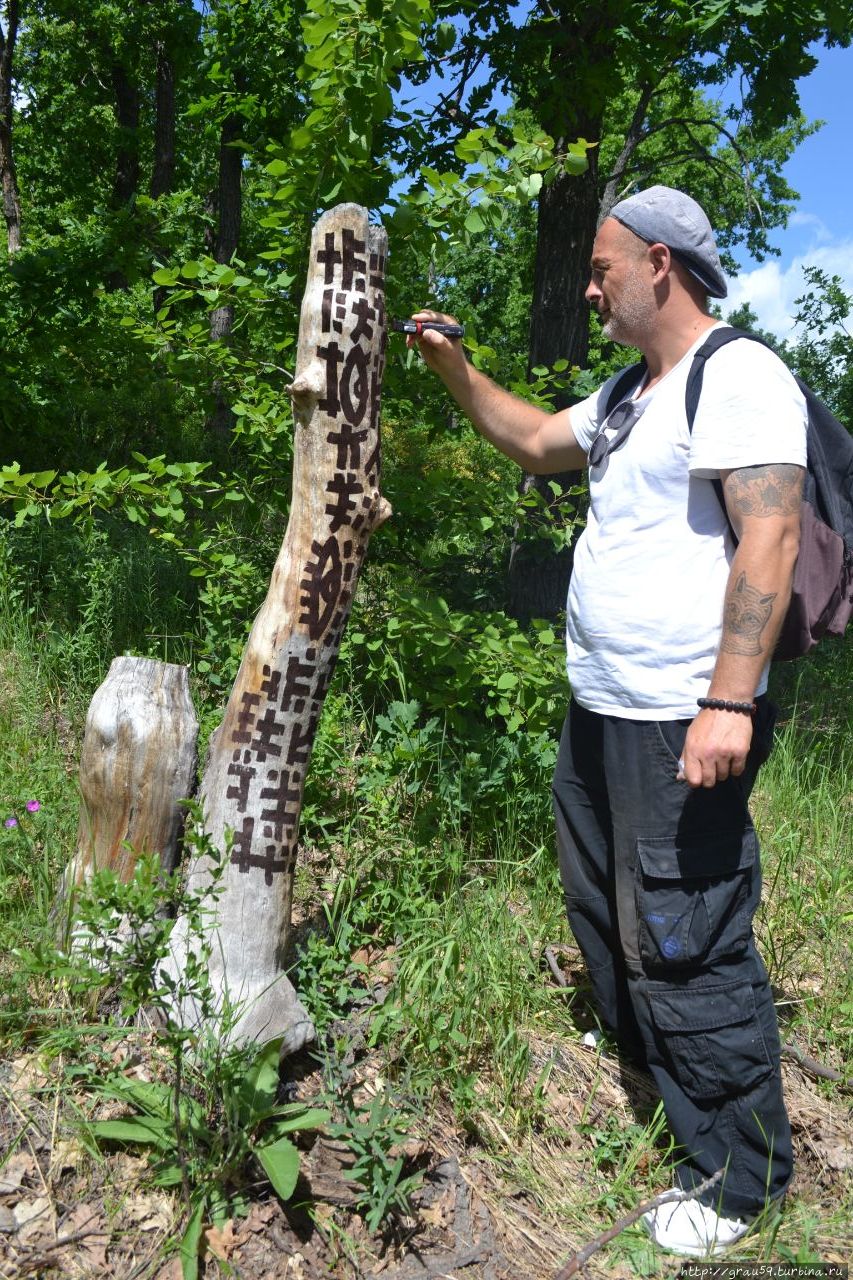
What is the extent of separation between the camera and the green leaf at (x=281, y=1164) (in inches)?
79.0

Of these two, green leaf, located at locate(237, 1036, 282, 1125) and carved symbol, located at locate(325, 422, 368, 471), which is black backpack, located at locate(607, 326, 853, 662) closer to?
carved symbol, located at locate(325, 422, 368, 471)

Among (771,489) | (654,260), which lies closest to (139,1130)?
(771,489)

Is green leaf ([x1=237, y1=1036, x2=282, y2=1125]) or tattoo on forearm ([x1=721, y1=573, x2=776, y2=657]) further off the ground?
tattoo on forearm ([x1=721, y1=573, x2=776, y2=657])

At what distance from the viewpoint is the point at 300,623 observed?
97.4 inches

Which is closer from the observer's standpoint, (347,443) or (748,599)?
(748,599)

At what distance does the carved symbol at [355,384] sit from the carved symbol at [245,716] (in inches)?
30.8

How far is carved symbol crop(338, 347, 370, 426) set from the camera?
2.44 metres

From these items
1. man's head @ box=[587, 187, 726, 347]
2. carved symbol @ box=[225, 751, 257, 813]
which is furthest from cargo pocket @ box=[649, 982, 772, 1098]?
man's head @ box=[587, 187, 726, 347]

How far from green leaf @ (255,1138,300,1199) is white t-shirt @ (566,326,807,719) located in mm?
1275

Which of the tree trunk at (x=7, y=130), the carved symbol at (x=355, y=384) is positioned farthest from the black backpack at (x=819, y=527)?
the tree trunk at (x=7, y=130)

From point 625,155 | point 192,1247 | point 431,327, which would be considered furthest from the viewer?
point 625,155

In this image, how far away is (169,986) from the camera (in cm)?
205

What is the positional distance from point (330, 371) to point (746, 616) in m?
1.21

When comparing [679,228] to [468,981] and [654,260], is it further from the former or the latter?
[468,981]
